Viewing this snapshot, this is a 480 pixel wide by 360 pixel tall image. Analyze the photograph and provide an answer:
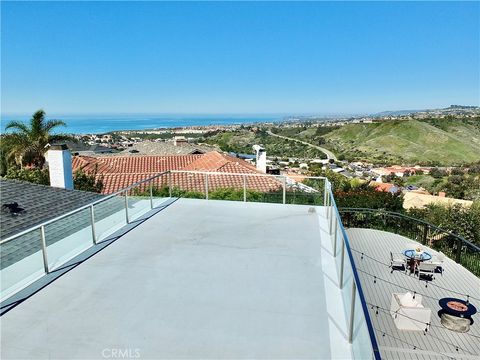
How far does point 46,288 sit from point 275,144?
375 ft

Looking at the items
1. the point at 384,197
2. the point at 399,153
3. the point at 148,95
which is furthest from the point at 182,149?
the point at 148,95

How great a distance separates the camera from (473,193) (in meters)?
40.9

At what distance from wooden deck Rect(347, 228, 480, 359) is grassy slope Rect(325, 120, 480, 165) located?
84.8 metres

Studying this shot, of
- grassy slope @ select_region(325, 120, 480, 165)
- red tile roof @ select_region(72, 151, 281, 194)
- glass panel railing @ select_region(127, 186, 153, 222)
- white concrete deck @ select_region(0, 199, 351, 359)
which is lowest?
grassy slope @ select_region(325, 120, 480, 165)

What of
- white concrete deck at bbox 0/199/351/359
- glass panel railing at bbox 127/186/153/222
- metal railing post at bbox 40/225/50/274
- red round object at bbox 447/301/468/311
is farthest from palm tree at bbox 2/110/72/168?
red round object at bbox 447/301/468/311

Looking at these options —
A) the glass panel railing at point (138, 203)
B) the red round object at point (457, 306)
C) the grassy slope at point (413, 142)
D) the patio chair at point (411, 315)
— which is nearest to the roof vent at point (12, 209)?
the glass panel railing at point (138, 203)

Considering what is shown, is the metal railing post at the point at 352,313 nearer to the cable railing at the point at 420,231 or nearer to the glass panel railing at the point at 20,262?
the glass panel railing at the point at 20,262

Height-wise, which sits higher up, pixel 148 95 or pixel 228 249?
pixel 148 95

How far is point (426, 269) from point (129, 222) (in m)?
8.57

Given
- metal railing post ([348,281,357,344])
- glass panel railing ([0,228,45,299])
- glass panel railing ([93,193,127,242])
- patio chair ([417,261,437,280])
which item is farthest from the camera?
patio chair ([417,261,437,280])

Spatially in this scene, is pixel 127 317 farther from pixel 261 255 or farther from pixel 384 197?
pixel 384 197

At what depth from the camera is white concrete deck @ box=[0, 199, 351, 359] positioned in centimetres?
316

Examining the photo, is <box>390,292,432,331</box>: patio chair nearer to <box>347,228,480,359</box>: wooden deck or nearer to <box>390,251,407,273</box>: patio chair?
<box>347,228,480,359</box>: wooden deck

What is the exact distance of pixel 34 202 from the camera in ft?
30.5
